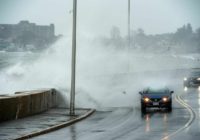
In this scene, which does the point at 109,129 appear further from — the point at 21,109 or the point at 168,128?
the point at 21,109

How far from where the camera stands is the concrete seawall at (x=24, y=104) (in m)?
29.5

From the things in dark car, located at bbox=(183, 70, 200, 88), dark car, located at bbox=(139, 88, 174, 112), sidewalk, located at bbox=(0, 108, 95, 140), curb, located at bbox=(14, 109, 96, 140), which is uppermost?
dark car, located at bbox=(183, 70, 200, 88)

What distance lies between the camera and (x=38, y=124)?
28797mm

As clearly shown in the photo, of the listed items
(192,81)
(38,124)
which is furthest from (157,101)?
(192,81)

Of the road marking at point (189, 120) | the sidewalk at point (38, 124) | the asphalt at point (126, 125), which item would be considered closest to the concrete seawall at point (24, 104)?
the sidewalk at point (38, 124)

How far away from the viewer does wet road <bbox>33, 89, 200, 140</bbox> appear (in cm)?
2419

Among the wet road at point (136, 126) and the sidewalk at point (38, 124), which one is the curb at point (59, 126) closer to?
the sidewalk at point (38, 124)

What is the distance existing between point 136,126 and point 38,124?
13.5 ft

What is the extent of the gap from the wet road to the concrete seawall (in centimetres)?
277

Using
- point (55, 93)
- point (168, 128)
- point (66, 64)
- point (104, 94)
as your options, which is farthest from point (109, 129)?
point (66, 64)

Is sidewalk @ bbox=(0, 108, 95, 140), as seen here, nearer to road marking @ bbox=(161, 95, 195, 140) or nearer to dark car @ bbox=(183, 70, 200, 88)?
road marking @ bbox=(161, 95, 195, 140)

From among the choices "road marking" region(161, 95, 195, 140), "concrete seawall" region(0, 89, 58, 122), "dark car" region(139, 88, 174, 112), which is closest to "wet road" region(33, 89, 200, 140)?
"road marking" region(161, 95, 195, 140)

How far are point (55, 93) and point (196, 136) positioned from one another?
18386mm

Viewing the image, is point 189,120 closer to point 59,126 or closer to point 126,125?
point 126,125
